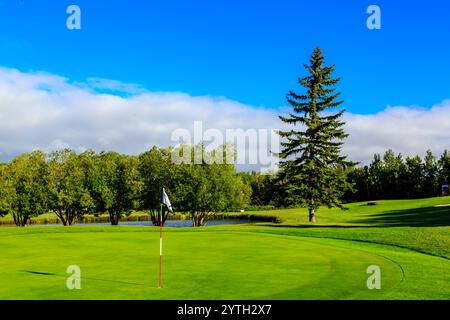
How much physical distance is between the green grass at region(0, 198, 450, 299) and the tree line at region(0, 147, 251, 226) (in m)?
33.7

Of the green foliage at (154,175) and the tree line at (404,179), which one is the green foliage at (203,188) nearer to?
the green foliage at (154,175)

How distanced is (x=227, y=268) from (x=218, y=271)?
65cm

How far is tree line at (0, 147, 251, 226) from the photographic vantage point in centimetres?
5675

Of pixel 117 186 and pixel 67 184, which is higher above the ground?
pixel 67 184

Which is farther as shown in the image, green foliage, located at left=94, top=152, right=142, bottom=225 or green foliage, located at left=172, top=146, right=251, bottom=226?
green foliage, located at left=94, top=152, right=142, bottom=225

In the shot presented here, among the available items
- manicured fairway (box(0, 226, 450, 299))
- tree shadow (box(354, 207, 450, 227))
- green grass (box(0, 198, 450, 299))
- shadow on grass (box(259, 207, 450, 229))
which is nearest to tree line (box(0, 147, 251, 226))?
shadow on grass (box(259, 207, 450, 229))

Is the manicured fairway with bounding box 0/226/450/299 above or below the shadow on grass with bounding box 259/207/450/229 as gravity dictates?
above

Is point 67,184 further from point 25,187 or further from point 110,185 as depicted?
point 110,185

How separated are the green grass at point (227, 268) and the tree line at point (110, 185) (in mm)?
33651

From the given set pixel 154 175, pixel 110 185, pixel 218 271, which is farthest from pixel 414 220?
pixel 110 185

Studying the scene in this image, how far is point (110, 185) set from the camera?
61.3m

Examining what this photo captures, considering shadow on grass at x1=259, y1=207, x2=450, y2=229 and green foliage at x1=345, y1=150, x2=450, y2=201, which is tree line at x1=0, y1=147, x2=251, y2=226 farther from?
green foliage at x1=345, y1=150, x2=450, y2=201

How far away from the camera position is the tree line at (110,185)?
186 ft
